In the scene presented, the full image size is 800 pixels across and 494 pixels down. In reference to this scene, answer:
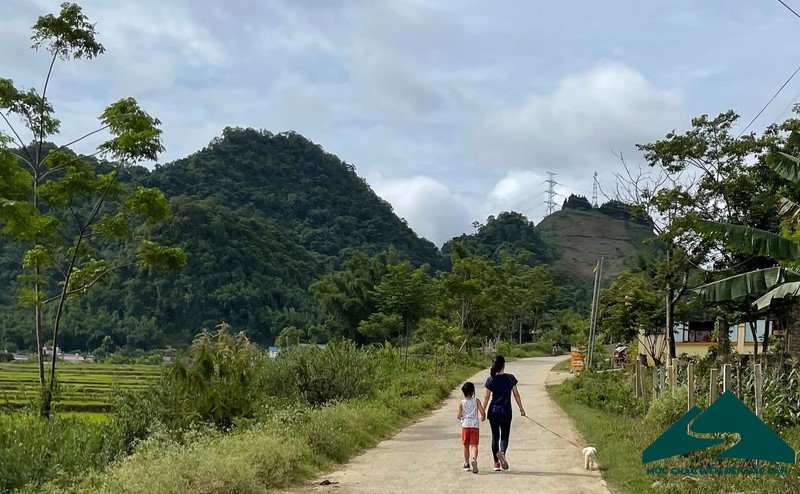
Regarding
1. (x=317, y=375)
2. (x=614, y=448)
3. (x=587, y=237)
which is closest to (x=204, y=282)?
(x=317, y=375)

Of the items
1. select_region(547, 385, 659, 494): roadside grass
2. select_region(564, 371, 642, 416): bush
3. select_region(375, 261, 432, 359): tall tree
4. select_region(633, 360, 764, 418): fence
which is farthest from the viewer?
select_region(375, 261, 432, 359): tall tree

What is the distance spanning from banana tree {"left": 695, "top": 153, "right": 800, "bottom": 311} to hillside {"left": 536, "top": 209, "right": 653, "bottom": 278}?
329 feet

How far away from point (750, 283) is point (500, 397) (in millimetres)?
5433

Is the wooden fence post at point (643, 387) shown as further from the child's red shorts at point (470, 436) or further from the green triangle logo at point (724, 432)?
the child's red shorts at point (470, 436)

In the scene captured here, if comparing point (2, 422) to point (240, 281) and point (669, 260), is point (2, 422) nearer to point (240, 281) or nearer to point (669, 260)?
point (669, 260)

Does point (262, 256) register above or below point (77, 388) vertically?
above

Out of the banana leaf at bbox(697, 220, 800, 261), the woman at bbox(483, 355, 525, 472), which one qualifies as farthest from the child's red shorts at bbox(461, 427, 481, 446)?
the banana leaf at bbox(697, 220, 800, 261)

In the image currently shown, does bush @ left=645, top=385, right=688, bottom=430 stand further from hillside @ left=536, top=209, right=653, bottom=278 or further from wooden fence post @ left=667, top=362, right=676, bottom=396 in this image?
hillside @ left=536, top=209, right=653, bottom=278

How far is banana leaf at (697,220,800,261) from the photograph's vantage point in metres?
11.6

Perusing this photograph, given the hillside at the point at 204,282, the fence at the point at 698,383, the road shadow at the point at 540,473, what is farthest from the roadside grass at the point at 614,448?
the hillside at the point at 204,282

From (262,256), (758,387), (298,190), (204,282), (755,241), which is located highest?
(298,190)

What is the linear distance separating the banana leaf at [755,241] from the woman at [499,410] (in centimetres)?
438

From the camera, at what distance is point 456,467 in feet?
33.4

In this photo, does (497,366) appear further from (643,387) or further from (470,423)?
(643,387)
